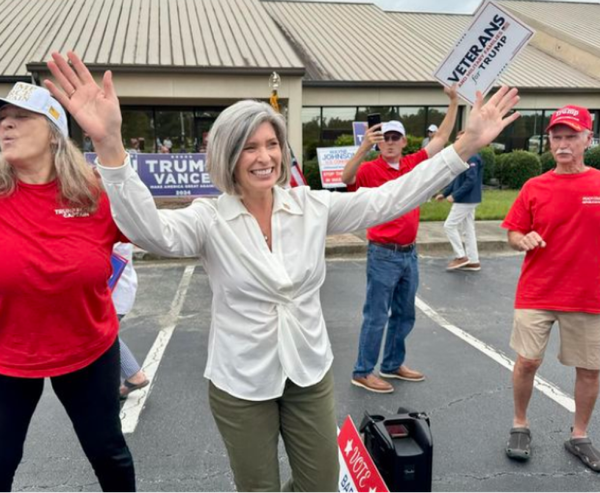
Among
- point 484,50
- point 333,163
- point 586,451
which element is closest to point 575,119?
point 484,50

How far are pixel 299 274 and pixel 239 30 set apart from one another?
1614cm

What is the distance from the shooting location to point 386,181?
3809mm

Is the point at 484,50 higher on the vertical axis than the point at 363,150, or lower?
higher

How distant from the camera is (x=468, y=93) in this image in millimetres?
2885

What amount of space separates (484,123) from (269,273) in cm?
104

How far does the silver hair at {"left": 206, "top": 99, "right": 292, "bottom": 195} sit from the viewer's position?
1.84 metres

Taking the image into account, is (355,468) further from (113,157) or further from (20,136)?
(20,136)

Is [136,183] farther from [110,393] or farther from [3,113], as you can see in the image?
[110,393]

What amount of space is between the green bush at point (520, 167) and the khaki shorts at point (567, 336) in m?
14.7

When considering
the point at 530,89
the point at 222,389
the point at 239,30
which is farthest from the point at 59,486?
the point at 530,89

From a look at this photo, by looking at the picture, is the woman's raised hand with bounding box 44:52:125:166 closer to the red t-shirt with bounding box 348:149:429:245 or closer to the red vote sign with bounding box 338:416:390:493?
the red vote sign with bounding box 338:416:390:493

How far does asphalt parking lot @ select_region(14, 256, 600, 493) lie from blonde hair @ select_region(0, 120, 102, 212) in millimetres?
1722

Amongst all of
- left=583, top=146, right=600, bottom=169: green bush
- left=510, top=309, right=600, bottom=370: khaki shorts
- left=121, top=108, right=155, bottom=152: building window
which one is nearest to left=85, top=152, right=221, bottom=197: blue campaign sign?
left=121, top=108, right=155, bottom=152: building window

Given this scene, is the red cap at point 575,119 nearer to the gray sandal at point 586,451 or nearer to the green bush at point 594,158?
the gray sandal at point 586,451
